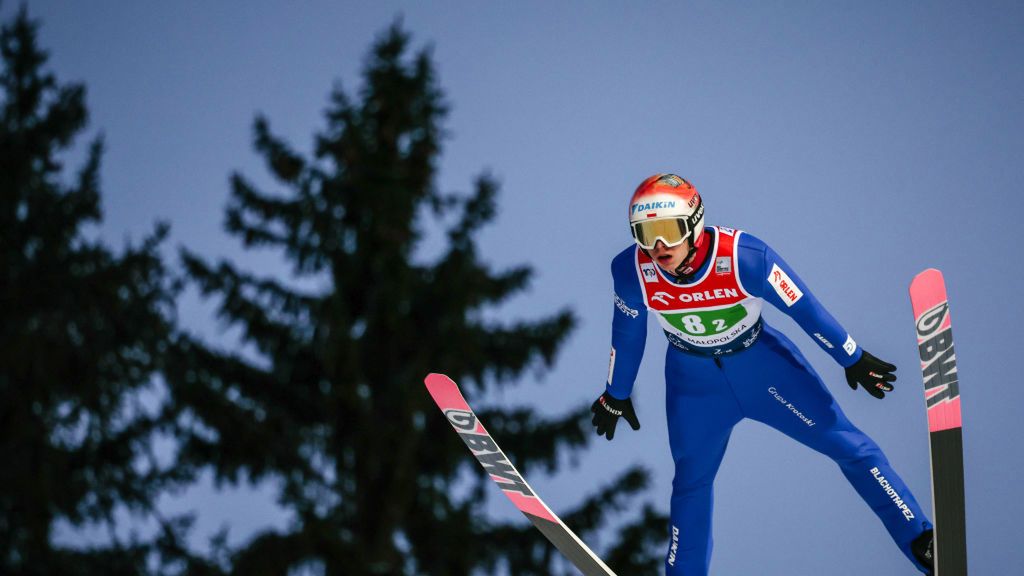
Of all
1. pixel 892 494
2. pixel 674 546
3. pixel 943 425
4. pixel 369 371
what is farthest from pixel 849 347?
pixel 369 371

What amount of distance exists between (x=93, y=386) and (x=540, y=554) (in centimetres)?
562

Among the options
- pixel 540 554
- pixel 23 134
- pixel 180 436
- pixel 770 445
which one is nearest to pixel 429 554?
pixel 540 554

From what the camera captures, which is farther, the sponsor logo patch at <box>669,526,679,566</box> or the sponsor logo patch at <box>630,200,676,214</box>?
the sponsor logo patch at <box>669,526,679,566</box>

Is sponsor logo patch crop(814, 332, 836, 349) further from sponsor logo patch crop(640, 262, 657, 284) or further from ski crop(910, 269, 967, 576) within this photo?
sponsor logo patch crop(640, 262, 657, 284)

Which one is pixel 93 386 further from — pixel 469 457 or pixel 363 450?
pixel 469 457

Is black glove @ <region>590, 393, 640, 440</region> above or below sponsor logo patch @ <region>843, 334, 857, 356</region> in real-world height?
below

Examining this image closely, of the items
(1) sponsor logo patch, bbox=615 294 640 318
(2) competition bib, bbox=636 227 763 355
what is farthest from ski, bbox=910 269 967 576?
(1) sponsor logo patch, bbox=615 294 640 318

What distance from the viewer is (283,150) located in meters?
15.8

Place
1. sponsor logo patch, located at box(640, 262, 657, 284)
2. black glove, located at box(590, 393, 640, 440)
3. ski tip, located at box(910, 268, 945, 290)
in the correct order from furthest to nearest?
black glove, located at box(590, 393, 640, 440)
sponsor logo patch, located at box(640, 262, 657, 284)
ski tip, located at box(910, 268, 945, 290)

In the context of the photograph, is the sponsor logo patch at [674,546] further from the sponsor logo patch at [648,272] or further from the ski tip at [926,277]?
the ski tip at [926,277]

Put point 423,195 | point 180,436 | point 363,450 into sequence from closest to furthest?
point 363,450 → point 180,436 → point 423,195

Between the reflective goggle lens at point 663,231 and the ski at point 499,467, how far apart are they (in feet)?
3.73

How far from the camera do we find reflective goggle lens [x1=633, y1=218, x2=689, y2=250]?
154 inches

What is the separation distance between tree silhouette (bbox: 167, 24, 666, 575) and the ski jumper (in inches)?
350
